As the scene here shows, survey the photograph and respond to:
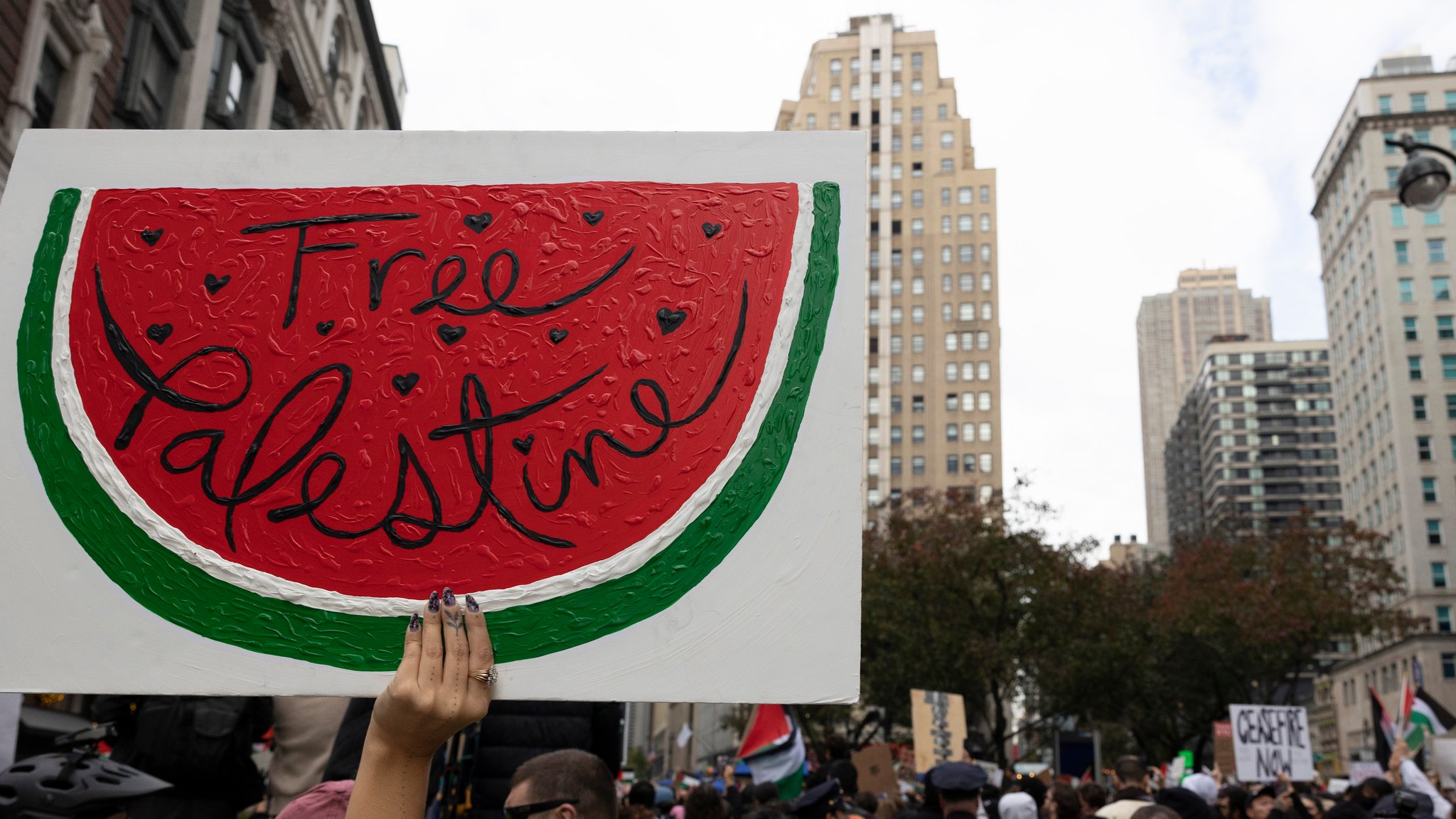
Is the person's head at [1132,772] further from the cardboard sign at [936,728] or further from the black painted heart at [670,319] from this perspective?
the black painted heart at [670,319]

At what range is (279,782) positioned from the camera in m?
4.57

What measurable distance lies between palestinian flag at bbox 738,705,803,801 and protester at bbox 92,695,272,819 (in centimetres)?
718

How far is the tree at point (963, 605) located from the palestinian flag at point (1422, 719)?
1551 centimetres

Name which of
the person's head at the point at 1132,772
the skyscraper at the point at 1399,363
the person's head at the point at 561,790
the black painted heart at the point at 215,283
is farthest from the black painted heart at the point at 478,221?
the skyscraper at the point at 1399,363

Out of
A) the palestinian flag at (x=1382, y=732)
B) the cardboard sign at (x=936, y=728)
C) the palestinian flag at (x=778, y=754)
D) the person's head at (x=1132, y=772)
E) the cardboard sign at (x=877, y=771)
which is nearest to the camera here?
the person's head at (x=1132, y=772)

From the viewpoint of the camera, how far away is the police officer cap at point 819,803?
7129 millimetres

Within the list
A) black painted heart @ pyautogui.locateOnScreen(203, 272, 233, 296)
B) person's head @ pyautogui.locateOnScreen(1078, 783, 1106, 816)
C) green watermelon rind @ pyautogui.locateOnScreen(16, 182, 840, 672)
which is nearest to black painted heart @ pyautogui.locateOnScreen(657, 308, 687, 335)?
green watermelon rind @ pyautogui.locateOnScreen(16, 182, 840, 672)

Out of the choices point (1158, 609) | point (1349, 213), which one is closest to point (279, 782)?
point (1158, 609)

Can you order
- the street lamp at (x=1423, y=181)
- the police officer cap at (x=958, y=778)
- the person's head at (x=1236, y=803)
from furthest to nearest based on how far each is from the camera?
the street lamp at (x=1423, y=181), the person's head at (x=1236, y=803), the police officer cap at (x=958, y=778)

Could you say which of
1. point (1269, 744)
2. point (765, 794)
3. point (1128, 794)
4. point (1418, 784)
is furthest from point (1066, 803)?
point (1269, 744)

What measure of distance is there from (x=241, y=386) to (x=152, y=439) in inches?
9.2

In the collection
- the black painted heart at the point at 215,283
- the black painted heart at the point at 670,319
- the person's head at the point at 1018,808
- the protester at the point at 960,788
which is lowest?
the person's head at the point at 1018,808

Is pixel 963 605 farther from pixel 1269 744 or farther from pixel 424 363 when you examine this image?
pixel 424 363

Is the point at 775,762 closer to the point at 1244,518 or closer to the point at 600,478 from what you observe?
the point at 600,478
